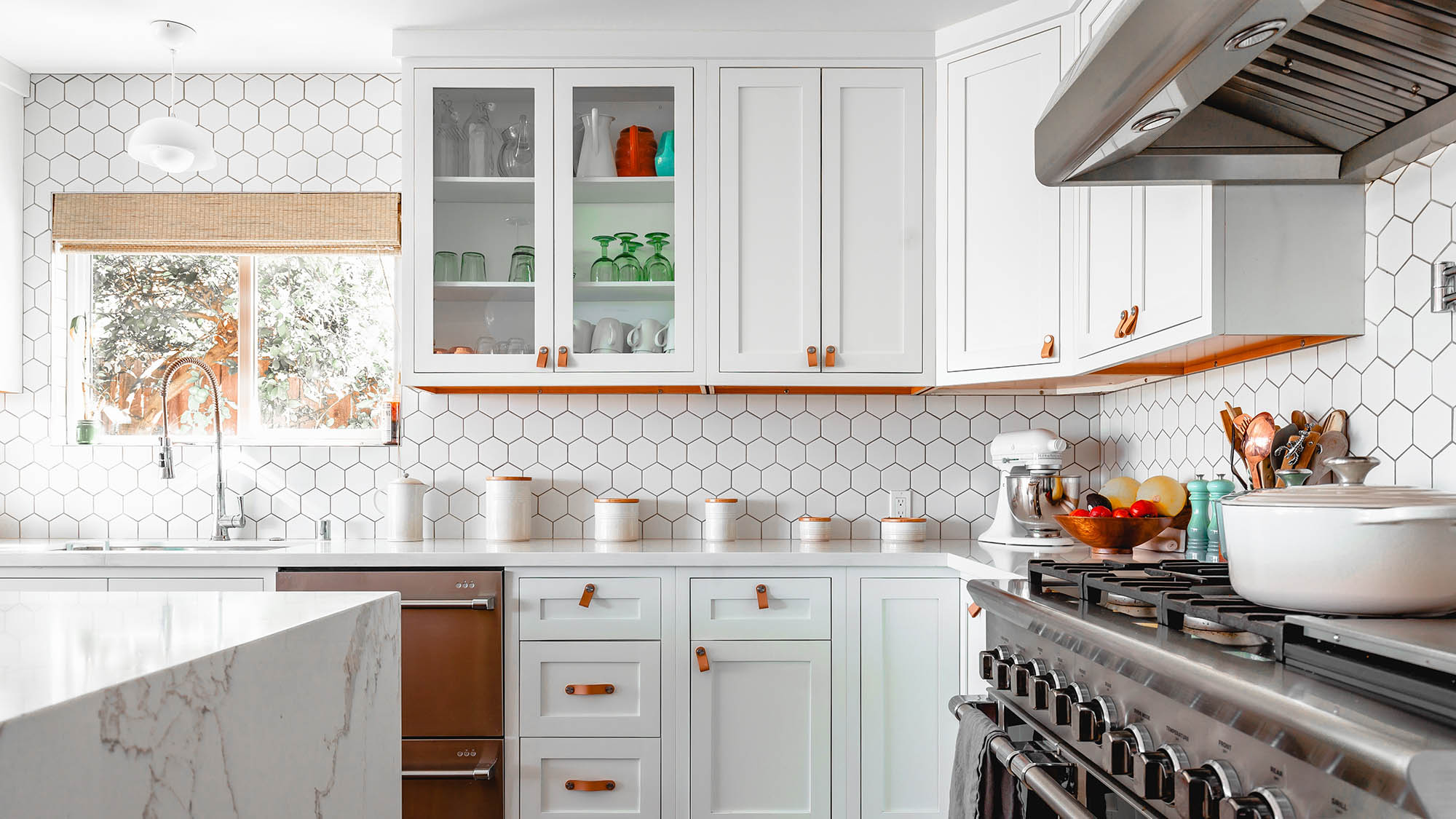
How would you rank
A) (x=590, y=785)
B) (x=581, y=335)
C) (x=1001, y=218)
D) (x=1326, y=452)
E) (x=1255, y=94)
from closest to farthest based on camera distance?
(x=1255, y=94), (x=1326, y=452), (x=590, y=785), (x=1001, y=218), (x=581, y=335)

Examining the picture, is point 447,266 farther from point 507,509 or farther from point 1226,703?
point 1226,703

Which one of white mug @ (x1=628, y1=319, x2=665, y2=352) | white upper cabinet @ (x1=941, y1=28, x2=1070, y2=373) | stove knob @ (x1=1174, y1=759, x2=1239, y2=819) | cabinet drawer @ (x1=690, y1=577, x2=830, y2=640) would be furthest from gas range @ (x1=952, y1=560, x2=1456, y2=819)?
white mug @ (x1=628, y1=319, x2=665, y2=352)

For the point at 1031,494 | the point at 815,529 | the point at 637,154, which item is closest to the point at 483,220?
the point at 637,154

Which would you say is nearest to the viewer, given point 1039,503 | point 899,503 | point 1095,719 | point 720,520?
point 1095,719

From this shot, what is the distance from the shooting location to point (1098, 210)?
85.5 inches

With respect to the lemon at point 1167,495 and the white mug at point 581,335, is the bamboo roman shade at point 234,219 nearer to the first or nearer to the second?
the white mug at point 581,335

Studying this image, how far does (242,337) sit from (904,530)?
226cm

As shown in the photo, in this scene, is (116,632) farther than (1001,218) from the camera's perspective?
No

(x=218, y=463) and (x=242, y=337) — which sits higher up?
(x=242, y=337)

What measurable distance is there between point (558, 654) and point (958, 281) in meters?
1.49

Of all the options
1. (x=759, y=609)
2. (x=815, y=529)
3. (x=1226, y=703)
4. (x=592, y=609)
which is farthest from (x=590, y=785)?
(x=1226, y=703)

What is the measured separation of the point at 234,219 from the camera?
2969mm

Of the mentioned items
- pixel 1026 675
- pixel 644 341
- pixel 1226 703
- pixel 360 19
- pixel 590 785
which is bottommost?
pixel 590 785

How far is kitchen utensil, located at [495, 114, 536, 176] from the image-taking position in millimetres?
2695
